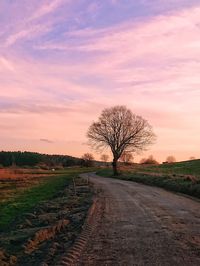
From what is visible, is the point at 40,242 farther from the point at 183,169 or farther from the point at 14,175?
the point at 183,169

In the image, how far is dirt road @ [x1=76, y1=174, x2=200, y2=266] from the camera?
989 centimetres

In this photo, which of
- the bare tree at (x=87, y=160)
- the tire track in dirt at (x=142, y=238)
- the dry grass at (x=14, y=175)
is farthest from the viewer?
the bare tree at (x=87, y=160)

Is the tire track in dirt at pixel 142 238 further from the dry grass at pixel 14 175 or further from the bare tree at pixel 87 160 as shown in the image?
the bare tree at pixel 87 160

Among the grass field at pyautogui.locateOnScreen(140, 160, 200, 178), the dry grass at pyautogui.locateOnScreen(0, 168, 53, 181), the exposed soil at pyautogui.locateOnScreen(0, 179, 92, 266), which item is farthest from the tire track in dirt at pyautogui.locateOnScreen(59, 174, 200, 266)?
the dry grass at pyautogui.locateOnScreen(0, 168, 53, 181)

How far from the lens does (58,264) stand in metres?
9.32

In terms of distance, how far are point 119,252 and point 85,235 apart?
8.54 feet

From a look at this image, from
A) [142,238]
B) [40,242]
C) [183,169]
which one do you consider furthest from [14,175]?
[142,238]

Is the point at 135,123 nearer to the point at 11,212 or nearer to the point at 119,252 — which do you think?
the point at 11,212

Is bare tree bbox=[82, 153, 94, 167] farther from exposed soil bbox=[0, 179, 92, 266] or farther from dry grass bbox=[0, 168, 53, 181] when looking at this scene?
exposed soil bbox=[0, 179, 92, 266]

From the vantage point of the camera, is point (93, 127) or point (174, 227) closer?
point (174, 227)

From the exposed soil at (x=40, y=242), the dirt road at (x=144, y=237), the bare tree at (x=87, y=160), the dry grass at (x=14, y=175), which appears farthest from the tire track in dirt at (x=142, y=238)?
the bare tree at (x=87, y=160)

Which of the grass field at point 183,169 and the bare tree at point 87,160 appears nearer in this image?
the grass field at point 183,169

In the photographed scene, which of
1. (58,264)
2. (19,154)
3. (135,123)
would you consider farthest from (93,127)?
(19,154)

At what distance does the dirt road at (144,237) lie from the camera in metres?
9.89
